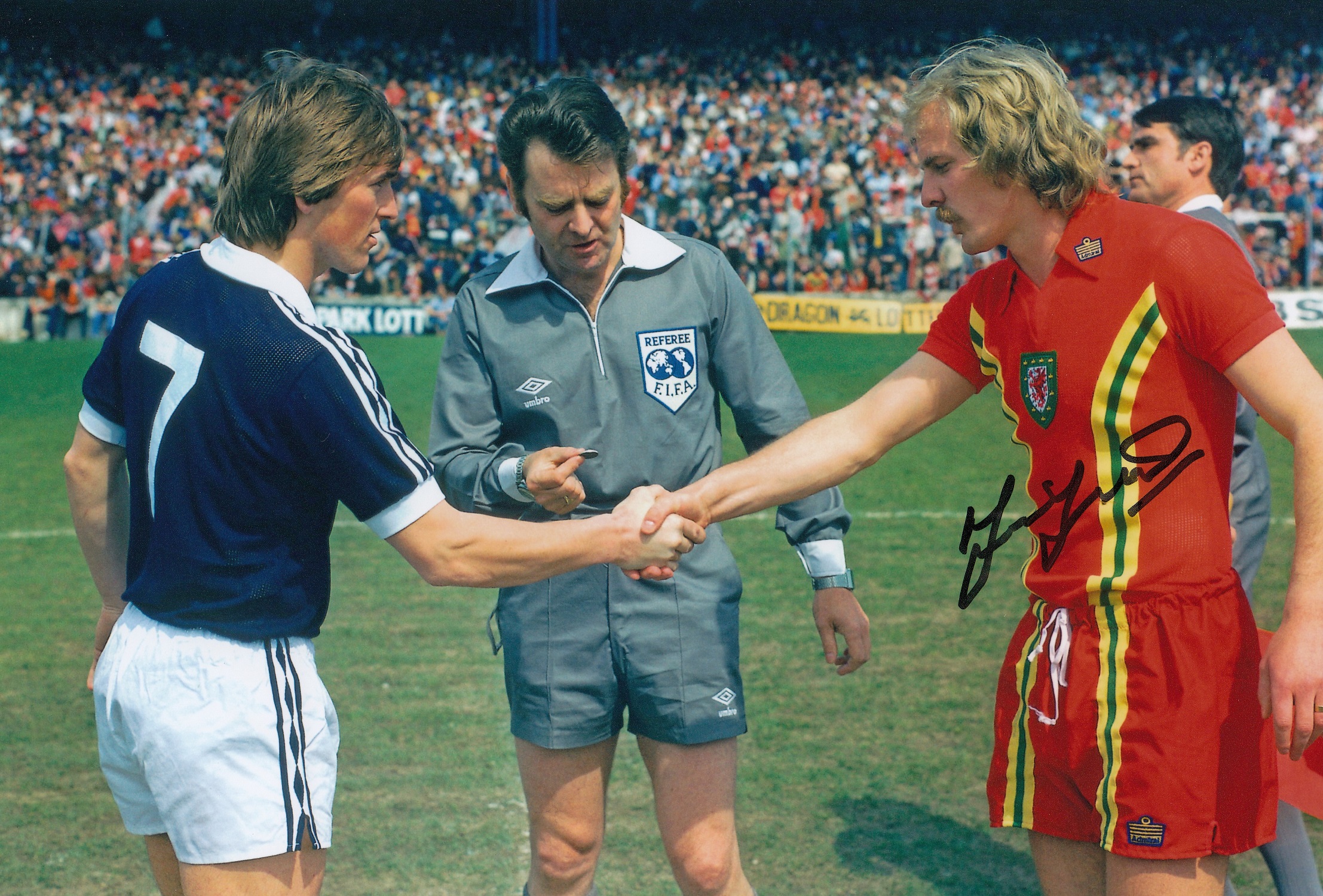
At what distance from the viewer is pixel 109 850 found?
444 cm

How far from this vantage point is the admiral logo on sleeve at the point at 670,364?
3.16 m

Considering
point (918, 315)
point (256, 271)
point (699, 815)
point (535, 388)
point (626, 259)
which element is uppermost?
point (918, 315)

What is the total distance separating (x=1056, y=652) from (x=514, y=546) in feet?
3.49

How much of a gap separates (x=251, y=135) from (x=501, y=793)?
3132 mm

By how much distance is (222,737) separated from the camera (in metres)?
2.29

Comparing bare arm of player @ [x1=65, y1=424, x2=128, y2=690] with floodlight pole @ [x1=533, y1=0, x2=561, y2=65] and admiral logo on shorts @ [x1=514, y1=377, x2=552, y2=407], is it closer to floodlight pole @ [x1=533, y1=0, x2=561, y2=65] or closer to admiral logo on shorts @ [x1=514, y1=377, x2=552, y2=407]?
admiral logo on shorts @ [x1=514, y1=377, x2=552, y2=407]

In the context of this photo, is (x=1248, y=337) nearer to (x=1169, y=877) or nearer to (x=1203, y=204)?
(x=1169, y=877)

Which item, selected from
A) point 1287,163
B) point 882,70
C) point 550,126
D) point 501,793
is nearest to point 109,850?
point 501,793

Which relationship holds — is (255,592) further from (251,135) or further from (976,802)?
(976,802)

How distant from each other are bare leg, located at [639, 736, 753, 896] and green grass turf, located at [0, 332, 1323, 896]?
1.08 m

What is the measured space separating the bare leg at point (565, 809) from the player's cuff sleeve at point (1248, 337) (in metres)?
1.68

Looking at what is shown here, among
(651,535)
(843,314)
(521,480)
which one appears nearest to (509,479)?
(521,480)
